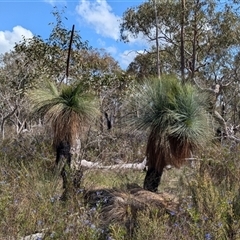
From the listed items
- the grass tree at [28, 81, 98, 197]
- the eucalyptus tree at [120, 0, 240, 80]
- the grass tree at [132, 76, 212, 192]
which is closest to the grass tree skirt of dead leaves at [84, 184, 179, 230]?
the grass tree at [132, 76, 212, 192]

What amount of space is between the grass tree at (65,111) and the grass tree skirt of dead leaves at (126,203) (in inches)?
38.3

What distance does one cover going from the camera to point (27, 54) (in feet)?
37.0

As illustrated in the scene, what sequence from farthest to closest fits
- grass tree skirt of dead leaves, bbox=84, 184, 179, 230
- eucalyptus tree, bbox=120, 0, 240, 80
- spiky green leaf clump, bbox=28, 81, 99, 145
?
eucalyptus tree, bbox=120, 0, 240, 80
spiky green leaf clump, bbox=28, 81, 99, 145
grass tree skirt of dead leaves, bbox=84, 184, 179, 230

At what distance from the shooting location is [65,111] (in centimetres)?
510

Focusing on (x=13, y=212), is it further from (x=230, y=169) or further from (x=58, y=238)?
(x=230, y=169)

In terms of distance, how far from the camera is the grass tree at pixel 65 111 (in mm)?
5098

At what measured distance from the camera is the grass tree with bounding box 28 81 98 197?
16.7 ft

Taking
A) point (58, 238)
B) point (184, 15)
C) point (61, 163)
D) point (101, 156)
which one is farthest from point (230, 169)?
point (184, 15)

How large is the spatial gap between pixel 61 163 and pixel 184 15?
1039cm

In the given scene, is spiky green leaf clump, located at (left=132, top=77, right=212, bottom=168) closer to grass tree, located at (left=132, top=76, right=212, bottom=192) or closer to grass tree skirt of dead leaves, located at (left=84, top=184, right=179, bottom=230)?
grass tree, located at (left=132, top=76, right=212, bottom=192)

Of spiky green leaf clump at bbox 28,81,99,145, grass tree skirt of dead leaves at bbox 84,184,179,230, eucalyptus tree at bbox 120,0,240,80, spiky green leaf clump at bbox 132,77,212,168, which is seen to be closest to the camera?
grass tree skirt of dead leaves at bbox 84,184,179,230

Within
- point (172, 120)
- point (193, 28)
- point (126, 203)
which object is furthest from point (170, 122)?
point (193, 28)

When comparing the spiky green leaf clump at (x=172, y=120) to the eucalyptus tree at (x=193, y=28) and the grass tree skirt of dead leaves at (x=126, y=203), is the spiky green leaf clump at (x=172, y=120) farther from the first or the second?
the eucalyptus tree at (x=193, y=28)

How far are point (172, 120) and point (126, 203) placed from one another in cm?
115
